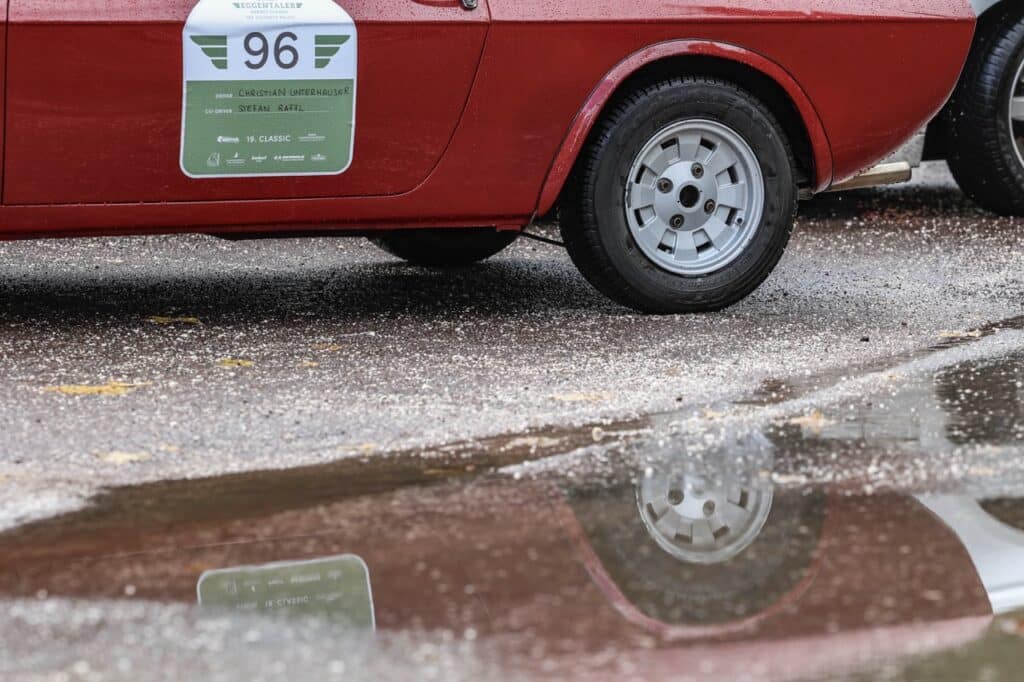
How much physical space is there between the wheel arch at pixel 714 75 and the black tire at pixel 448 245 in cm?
122

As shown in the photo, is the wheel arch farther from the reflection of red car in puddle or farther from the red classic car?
the reflection of red car in puddle

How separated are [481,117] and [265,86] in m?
0.68

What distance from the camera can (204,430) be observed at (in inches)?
162

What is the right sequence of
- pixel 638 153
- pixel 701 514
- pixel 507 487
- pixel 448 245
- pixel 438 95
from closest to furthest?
pixel 701 514 → pixel 507 487 → pixel 438 95 → pixel 638 153 → pixel 448 245

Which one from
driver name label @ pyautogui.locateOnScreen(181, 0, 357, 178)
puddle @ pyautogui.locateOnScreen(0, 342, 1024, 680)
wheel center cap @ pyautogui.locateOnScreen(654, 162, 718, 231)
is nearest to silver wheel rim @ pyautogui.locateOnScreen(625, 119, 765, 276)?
wheel center cap @ pyautogui.locateOnScreen(654, 162, 718, 231)

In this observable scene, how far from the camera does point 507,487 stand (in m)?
3.62

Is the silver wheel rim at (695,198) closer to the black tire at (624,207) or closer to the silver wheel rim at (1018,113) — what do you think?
the black tire at (624,207)

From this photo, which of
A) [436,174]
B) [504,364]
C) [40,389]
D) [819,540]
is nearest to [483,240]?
[436,174]

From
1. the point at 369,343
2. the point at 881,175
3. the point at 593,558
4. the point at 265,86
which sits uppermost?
the point at 265,86

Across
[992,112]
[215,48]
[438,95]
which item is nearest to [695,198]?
[438,95]

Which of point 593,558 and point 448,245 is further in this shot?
point 448,245

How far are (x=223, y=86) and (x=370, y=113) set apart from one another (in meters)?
0.45

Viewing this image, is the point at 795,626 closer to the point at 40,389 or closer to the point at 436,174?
the point at 40,389

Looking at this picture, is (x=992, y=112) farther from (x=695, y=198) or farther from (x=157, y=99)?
(x=157, y=99)
